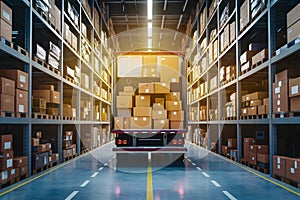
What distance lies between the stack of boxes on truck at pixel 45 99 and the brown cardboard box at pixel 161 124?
317 cm

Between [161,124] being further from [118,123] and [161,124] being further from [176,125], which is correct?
[118,123]

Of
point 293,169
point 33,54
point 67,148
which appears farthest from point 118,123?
point 293,169

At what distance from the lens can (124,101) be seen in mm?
12578

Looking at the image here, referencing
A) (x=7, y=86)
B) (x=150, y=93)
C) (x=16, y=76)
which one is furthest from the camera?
(x=150, y=93)

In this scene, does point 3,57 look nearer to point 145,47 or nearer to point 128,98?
point 128,98

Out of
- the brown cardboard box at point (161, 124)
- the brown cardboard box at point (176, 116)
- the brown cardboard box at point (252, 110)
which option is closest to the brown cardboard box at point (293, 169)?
the brown cardboard box at point (252, 110)

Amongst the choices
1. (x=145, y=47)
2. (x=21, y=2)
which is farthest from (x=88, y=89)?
(x=145, y=47)

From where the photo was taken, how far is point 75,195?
707cm

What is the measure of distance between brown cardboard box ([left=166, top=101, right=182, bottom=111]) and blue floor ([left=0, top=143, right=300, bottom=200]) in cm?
208

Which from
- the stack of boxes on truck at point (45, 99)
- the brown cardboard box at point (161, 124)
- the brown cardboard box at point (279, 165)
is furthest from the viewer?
the brown cardboard box at point (161, 124)

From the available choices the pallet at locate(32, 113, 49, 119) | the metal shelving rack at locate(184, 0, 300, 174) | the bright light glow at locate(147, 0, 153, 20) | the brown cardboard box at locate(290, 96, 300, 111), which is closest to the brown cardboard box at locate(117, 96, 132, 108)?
the pallet at locate(32, 113, 49, 119)

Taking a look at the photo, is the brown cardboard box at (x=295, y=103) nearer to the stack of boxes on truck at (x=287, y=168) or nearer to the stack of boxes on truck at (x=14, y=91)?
the stack of boxes on truck at (x=287, y=168)

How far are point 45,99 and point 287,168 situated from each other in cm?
706

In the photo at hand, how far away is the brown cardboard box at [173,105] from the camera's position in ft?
41.1
